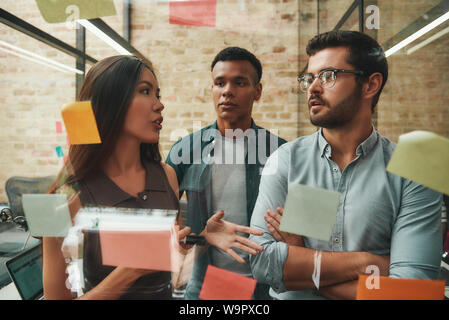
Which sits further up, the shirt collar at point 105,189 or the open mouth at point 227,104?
the open mouth at point 227,104

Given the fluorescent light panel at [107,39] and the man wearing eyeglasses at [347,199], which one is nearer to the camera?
the man wearing eyeglasses at [347,199]

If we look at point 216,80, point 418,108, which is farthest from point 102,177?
point 418,108

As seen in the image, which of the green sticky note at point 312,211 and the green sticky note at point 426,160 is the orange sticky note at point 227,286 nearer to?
the green sticky note at point 312,211

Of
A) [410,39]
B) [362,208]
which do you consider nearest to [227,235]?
[362,208]

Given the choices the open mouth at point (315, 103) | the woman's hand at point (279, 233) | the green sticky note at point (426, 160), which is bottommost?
the woman's hand at point (279, 233)

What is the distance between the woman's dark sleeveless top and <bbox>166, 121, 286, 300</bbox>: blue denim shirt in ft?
0.22

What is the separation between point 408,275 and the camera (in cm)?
57

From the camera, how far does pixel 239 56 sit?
2.20ft

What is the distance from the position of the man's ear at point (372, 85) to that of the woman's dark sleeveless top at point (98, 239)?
21.9 inches

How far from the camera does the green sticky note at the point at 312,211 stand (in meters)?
0.57

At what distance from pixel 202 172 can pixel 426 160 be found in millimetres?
493

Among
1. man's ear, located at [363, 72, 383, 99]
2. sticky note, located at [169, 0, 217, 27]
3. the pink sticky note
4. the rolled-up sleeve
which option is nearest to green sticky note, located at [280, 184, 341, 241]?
the rolled-up sleeve

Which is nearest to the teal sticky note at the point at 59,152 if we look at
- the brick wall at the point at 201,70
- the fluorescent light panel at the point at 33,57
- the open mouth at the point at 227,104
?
the brick wall at the point at 201,70

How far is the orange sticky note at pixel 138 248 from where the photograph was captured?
640mm
